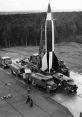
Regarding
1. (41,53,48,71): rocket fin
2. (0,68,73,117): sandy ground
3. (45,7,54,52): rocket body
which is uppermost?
(45,7,54,52): rocket body

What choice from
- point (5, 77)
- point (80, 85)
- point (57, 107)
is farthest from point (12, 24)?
point (57, 107)

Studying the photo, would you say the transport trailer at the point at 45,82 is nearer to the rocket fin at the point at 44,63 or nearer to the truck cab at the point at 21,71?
the truck cab at the point at 21,71

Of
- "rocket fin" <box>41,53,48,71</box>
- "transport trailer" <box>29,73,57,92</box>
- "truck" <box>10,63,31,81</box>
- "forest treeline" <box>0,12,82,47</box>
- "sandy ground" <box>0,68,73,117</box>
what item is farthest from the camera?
"forest treeline" <box>0,12,82,47</box>

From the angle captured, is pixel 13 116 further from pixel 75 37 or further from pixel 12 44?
pixel 75 37

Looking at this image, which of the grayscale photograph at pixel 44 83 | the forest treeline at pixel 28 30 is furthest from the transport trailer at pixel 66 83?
the forest treeline at pixel 28 30

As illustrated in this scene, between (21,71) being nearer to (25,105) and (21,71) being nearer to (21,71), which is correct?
(21,71)

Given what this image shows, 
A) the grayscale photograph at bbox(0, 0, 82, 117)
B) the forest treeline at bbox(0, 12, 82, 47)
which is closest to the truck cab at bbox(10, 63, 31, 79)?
the grayscale photograph at bbox(0, 0, 82, 117)

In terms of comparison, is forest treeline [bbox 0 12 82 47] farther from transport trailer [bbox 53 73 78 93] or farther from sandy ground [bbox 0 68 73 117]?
transport trailer [bbox 53 73 78 93]

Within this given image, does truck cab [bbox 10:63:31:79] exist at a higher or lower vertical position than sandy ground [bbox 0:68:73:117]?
higher
